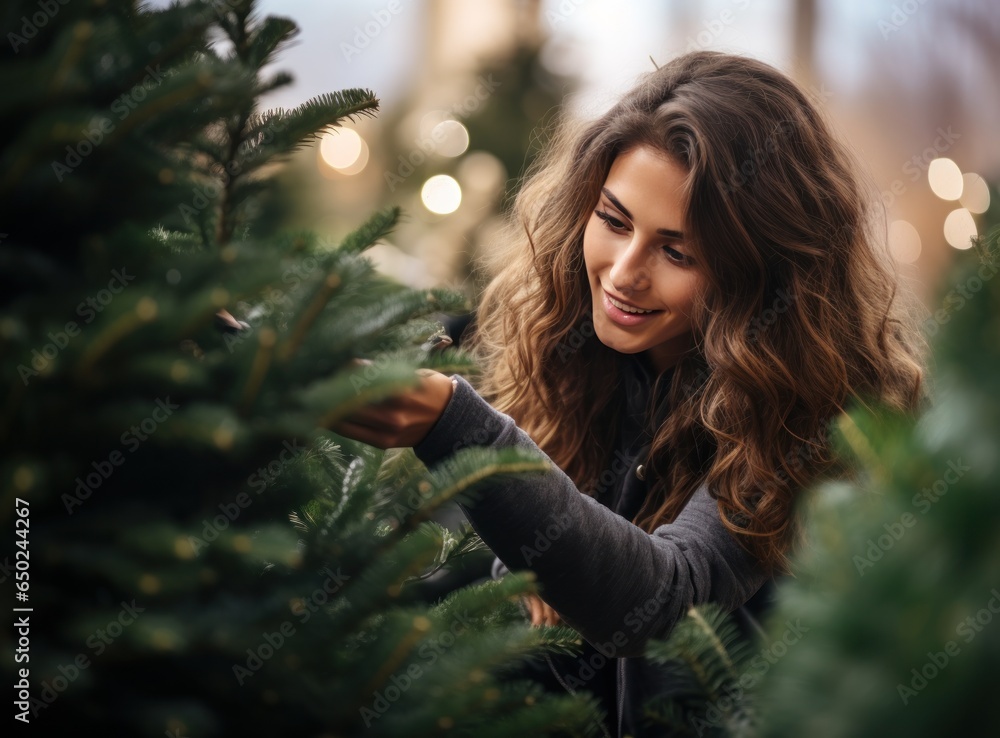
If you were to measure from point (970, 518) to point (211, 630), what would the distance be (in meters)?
0.36

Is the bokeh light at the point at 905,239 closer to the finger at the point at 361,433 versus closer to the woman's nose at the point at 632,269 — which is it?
the woman's nose at the point at 632,269

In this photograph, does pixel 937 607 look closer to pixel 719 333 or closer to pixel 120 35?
pixel 120 35

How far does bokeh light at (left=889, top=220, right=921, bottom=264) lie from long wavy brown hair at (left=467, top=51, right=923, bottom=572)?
3.17m

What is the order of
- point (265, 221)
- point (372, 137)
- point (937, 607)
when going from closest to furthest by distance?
point (937, 607)
point (265, 221)
point (372, 137)

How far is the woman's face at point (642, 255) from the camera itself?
1093mm

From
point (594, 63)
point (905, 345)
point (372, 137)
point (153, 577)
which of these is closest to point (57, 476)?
point (153, 577)

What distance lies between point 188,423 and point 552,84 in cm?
340

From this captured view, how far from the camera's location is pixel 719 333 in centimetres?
110

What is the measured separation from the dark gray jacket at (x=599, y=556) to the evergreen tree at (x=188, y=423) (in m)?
0.12

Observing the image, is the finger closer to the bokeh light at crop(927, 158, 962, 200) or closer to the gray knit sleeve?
the gray knit sleeve

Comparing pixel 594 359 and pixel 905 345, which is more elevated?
pixel 905 345

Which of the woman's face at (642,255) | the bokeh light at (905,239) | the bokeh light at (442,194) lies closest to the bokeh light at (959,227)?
the bokeh light at (905,239)

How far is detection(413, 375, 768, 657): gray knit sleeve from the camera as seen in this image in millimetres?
693

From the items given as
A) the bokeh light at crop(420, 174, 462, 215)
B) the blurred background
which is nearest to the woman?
the blurred background
